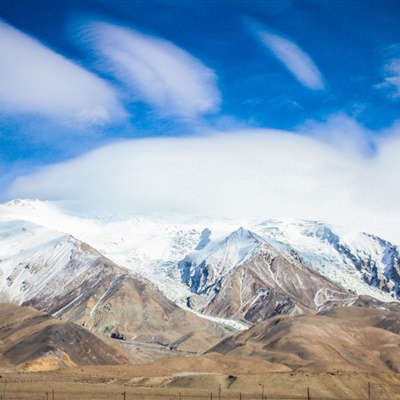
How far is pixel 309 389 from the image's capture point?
109m

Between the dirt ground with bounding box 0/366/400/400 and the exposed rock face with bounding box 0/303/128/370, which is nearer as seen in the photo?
the dirt ground with bounding box 0/366/400/400

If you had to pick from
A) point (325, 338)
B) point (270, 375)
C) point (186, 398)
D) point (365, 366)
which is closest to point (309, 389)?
point (270, 375)

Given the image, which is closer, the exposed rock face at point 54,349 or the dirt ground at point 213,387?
the dirt ground at point 213,387

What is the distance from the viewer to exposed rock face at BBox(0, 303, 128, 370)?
168875mm

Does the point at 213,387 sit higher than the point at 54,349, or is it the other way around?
the point at 54,349

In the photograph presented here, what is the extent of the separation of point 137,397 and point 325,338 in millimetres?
104548

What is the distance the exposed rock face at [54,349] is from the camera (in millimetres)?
168875

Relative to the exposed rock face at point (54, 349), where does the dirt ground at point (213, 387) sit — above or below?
below

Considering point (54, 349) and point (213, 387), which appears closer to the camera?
point (213, 387)

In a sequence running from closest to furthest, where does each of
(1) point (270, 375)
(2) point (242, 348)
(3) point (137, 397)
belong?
(3) point (137, 397) < (1) point (270, 375) < (2) point (242, 348)

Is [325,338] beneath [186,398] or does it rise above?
above

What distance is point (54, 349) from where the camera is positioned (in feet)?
575

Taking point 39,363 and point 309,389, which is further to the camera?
point 39,363

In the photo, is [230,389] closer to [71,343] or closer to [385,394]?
[385,394]
